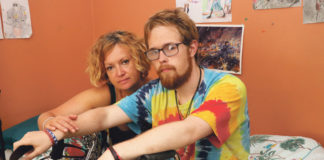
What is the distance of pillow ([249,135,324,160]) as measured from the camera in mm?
1392

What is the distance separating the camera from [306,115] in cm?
161

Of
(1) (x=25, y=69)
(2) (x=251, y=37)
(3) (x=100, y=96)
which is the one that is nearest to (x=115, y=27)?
(1) (x=25, y=69)

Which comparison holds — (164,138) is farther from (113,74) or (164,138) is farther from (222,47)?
(222,47)

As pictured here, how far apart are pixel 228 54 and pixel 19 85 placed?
1.64m

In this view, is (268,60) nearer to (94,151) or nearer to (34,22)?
(94,151)

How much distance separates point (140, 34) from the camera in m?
2.39

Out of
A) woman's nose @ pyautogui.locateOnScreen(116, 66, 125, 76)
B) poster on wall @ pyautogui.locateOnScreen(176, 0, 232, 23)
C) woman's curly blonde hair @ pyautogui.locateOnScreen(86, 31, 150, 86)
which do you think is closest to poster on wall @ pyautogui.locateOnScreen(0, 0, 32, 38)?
woman's curly blonde hair @ pyautogui.locateOnScreen(86, 31, 150, 86)

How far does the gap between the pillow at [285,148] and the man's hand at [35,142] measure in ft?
3.52

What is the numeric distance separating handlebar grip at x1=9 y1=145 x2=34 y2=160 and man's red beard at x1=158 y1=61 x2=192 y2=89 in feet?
1.87

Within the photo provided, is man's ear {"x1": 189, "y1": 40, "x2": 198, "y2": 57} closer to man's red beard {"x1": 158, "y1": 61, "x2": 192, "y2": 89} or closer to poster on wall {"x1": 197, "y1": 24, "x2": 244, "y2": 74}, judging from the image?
man's red beard {"x1": 158, "y1": 61, "x2": 192, "y2": 89}

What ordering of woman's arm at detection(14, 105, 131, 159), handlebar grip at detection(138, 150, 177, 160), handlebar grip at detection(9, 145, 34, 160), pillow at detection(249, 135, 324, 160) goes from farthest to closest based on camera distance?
pillow at detection(249, 135, 324, 160) → woman's arm at detection(14, 105, 131, 159) → handlebar grip at detection(9, 145, 34, 160) → handlebar grip at detection(138, 150, 177, 160)

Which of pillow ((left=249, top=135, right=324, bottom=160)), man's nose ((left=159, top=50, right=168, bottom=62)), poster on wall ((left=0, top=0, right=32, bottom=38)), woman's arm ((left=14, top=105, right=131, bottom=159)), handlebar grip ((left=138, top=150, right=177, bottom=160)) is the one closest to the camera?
handlebar grip ((left=138, top=150, right=177, bottom=160))

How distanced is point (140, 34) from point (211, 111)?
1.59 meters

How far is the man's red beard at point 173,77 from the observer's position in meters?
1.11
